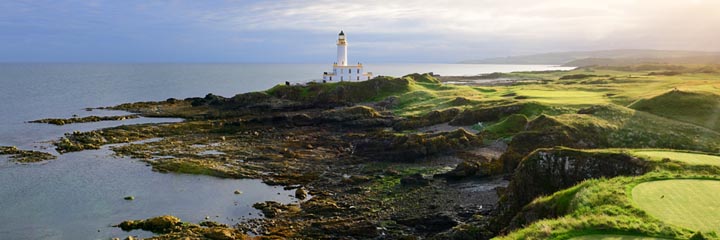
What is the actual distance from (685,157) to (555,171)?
453cm

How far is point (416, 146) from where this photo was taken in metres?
35.8

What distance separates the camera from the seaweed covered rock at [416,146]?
3544cm

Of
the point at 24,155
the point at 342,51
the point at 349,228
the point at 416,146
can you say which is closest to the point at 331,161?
the point at 416,146

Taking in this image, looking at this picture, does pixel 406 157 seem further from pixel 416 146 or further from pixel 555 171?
pixel 555 171

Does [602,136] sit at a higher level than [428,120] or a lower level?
higher

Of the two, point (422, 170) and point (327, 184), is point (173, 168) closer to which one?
point (327, 184)

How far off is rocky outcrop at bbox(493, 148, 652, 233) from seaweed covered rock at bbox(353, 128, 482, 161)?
Result: 54.7 ft

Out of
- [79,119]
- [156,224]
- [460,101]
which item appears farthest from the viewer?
[79,119]

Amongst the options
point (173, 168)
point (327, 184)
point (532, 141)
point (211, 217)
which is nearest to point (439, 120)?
point (532, 141)

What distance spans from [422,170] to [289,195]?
9137mm

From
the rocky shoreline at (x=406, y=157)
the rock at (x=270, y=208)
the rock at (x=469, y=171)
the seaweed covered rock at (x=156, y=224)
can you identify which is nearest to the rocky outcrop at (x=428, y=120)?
the rocky shoreline at (x=406, y=157)

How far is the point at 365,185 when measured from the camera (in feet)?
96.5

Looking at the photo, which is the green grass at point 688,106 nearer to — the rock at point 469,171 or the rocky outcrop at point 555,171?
the rock at point 469,171

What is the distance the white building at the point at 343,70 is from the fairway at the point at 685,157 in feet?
230
